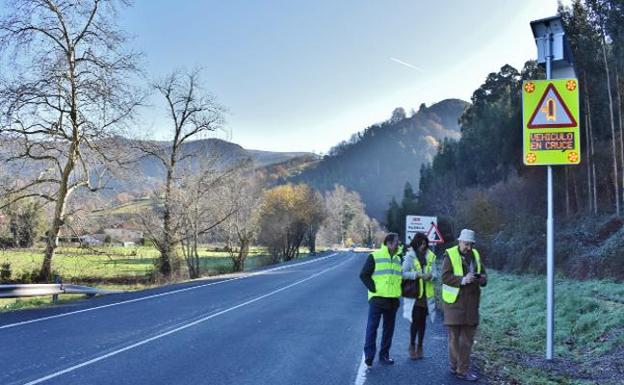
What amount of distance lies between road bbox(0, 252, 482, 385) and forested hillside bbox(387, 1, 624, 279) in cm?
1113

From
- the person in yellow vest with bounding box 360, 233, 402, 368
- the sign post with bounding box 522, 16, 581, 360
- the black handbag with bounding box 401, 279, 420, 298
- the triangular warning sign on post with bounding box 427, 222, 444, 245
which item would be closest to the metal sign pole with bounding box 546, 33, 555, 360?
the sign post with bounding box 522, 16, 581, 360

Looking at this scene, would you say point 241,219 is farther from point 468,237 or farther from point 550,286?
point 468,237

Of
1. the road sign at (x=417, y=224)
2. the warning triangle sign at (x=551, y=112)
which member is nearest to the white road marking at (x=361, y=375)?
the warning triangle sign at (x=551, y=112)

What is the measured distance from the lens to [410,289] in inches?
334

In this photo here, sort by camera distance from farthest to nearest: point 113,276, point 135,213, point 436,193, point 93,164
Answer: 1. point 436,193
2. point 113,276
3. point 135,213
4. point 93,164

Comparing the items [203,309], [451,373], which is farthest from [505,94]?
[451,373]

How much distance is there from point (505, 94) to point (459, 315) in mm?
52903

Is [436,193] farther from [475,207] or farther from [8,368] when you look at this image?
[8,368]

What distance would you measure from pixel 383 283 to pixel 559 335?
4.53 meters

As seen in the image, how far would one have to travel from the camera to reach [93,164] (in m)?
23.6

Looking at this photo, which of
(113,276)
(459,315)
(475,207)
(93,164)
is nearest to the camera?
(459,315)

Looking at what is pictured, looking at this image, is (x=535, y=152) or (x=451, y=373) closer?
(x=451, y=373)

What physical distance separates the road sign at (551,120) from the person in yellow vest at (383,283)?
2.55m

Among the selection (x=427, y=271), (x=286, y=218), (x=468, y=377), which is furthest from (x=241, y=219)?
(x=468, y=377)
